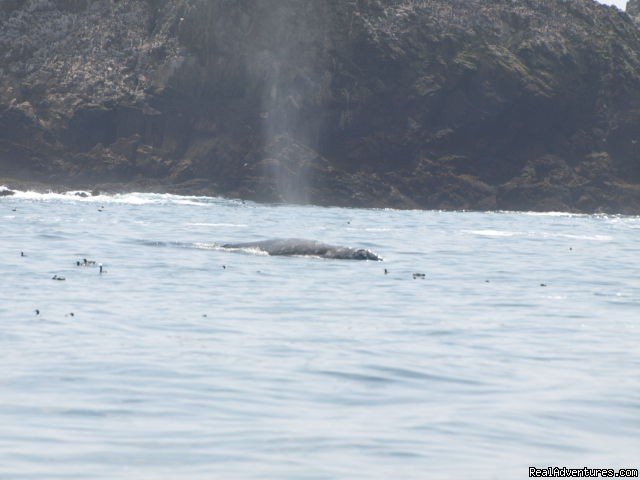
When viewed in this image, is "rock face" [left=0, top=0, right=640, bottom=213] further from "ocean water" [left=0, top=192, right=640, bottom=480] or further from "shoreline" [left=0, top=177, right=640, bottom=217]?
"ocean water" [left=0, top=192, right=640, bottom=480]

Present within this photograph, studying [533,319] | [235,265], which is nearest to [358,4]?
[235,265]

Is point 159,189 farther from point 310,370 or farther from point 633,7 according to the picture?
point 633,7

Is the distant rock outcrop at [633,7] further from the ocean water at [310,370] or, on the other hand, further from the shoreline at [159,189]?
the ocean water at [310,370]

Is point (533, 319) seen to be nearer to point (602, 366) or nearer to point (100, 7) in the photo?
point (602, 366)

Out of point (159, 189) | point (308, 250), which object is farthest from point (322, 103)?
point (308, 250)

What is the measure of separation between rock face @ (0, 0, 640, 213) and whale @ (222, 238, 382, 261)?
58.6 metres

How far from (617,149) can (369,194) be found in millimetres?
23864

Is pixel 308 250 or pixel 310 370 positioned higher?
pixel 308 250

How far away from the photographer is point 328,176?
9100 centimetres

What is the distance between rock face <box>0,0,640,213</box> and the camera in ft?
298

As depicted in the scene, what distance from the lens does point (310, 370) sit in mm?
12148

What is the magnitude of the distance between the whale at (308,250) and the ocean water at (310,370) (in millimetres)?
2161

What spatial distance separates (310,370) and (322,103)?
3294 inches

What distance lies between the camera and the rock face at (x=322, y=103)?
90.7m
